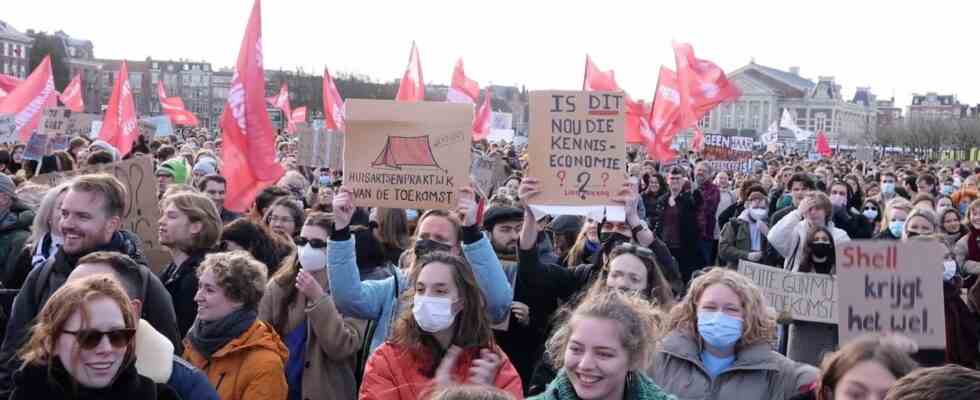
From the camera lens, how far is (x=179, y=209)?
222 inches

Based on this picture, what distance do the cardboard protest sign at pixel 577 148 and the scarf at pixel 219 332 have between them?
6.64ft

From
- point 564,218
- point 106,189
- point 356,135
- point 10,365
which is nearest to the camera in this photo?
point 10,365

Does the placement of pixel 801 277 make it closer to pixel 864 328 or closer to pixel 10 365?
pixel 864 328

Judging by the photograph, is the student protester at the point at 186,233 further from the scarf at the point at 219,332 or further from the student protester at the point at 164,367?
the student protester at the point at 164,367

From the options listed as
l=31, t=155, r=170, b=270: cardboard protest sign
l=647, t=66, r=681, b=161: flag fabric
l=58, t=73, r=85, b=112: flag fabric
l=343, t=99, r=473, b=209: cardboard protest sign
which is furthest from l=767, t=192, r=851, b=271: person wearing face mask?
l=58, t=73, r=85, b=112: flag fabric

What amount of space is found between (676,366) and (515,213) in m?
2.09

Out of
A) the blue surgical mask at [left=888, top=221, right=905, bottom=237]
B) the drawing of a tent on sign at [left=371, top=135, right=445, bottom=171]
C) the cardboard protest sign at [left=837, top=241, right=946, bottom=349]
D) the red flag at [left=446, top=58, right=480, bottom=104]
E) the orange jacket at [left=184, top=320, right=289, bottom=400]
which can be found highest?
the red flag at [left=446, top=58, right=480, bottom=104]

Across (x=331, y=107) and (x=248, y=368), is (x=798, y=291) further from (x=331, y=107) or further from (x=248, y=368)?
(x=331, y=107)

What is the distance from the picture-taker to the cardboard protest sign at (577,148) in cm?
616

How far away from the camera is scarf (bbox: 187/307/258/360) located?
4508mm

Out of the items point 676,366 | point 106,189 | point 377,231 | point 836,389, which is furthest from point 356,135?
point 836,389

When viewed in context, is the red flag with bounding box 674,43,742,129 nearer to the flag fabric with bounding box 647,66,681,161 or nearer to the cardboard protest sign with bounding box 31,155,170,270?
the flag fabric with bounding box 647,66,681,161

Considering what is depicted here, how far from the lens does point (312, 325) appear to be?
500 centimetres

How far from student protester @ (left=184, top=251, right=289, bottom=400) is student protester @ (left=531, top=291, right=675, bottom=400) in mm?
1274
